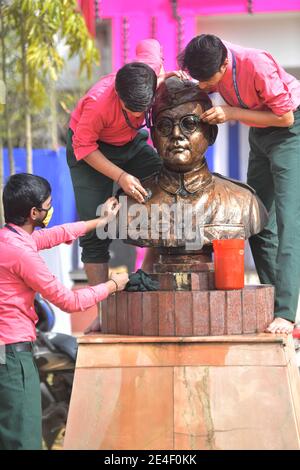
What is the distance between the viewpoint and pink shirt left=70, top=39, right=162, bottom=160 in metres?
5.19

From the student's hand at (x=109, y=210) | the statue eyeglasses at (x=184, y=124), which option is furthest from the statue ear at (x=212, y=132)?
the student's hand at (x=109, y=210)

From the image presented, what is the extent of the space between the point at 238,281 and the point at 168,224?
1.85 ft

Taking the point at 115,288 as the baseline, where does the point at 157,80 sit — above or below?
above

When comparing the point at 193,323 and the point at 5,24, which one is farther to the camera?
the point at 5,24

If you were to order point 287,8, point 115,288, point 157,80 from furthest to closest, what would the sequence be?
point 287,8, point 157,80, point 115,288

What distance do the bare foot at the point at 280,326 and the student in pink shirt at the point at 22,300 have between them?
0.81 m

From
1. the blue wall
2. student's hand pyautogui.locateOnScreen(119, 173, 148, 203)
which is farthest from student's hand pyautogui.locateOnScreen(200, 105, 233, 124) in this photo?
the blue wall

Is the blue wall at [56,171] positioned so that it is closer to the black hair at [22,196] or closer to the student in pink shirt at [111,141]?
the student in pink shirt at [111,141]

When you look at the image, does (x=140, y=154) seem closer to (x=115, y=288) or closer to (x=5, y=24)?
(x=115, y=288)

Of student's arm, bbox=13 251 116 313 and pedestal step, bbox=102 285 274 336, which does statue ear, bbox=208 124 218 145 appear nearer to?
pedestal step, bbox=102 285 274 336

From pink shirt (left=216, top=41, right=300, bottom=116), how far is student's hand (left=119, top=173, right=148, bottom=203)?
0.71m

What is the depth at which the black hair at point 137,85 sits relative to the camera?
4.91 m
